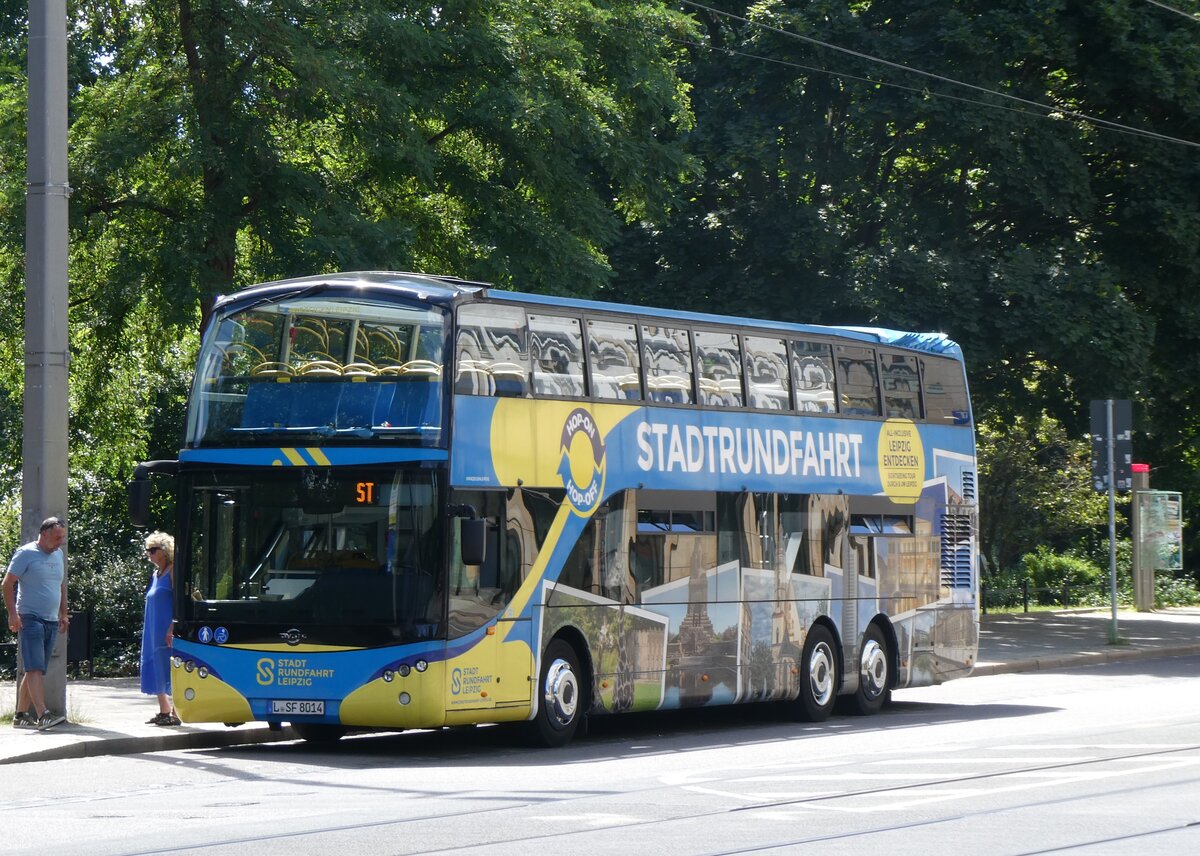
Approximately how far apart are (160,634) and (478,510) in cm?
361

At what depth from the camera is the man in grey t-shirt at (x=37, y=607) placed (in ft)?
51.5

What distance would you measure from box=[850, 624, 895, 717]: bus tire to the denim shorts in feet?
27.7

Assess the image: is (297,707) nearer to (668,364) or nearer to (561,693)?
(561,693)

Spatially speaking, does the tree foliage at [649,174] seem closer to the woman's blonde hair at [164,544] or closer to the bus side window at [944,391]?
the bus side window at [944,391]

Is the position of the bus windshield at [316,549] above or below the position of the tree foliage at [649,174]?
below

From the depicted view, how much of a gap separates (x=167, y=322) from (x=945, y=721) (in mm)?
10252

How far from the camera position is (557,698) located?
15742 millimetres

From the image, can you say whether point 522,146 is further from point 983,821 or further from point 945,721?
point 983,821

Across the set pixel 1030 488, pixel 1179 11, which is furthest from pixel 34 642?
pixel 1030 488

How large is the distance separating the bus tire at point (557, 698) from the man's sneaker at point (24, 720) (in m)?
4.26

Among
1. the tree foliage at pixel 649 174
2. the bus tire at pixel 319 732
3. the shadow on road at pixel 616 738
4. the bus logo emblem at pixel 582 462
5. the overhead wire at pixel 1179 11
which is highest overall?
the overhead wire at pixel 1179 11

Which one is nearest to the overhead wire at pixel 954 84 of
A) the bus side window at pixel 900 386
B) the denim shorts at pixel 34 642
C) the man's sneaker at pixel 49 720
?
the bus side window at pixel 900 386

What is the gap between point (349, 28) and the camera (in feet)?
73.4

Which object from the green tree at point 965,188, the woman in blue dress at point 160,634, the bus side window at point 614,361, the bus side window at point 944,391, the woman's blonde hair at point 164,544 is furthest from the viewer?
the green tree at point 965,188
